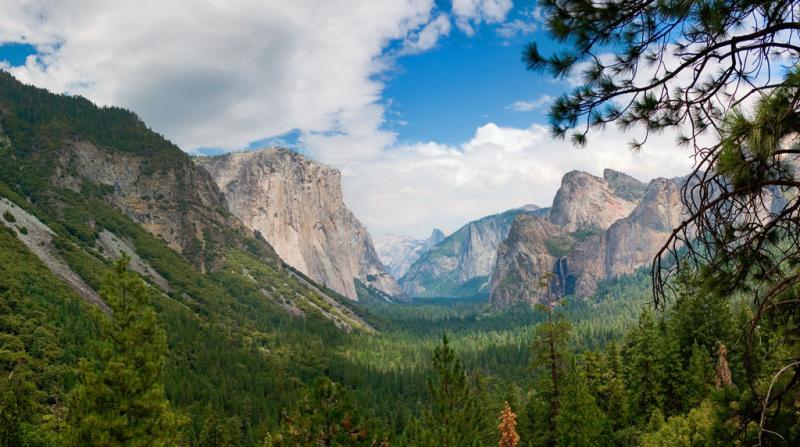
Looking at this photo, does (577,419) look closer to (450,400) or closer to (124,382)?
(450,400)

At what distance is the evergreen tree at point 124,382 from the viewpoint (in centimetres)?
2166

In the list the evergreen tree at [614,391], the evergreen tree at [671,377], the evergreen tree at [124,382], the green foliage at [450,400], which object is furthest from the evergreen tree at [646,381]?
the evergreen tree at [124,382]

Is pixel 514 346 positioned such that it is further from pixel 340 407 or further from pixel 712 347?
pixel 340 407

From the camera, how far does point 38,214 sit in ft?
484

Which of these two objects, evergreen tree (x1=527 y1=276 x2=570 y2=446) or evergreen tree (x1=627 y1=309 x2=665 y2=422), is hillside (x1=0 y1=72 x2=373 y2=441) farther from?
evergreen tree (x1=627 y1=309 x2=665 y2=422)

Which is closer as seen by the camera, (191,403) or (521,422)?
(521,422)

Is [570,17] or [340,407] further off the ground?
[570,17]

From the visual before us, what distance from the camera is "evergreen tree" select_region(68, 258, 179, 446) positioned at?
71.1 ft

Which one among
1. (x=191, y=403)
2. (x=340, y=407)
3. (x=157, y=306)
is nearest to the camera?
(x=340, y=407)

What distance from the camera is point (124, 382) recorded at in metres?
22.6

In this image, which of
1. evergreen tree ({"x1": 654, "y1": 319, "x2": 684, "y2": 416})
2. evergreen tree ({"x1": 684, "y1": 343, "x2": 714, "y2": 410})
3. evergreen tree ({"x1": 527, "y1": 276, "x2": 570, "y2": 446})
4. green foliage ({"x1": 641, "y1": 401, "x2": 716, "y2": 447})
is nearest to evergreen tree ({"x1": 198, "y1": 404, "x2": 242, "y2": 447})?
evergreen tree ({"x1": 527, "y1": 276, "x2": 570, "y2": 446})

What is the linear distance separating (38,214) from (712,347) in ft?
553

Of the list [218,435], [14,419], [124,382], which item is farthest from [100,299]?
[124,382]

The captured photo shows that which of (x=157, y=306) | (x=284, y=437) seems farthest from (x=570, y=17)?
(x=157, y=306)
